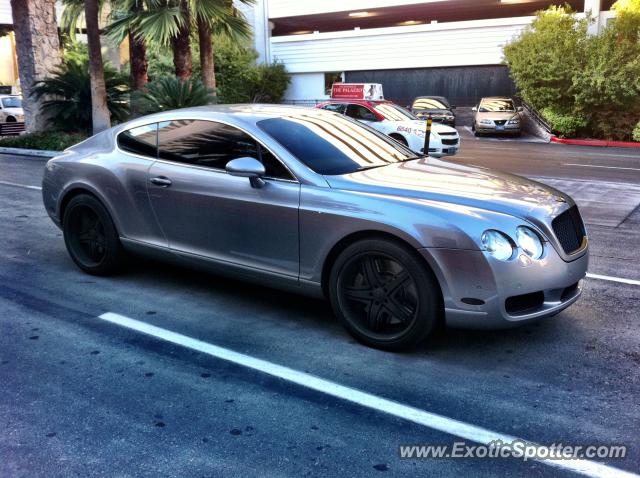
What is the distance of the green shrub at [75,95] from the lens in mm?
17984

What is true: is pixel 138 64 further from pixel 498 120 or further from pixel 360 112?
pixel 498 120

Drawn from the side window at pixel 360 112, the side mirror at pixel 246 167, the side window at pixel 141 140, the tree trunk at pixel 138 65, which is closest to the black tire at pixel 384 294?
the side mirror at pixel 246 167

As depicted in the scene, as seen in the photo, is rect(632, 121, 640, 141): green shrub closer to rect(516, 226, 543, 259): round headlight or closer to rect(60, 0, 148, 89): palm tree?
rect(60, 0, 148, 89): palm tree

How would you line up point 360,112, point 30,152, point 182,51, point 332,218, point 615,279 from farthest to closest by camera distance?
1. point 182,51
2. point 30,152
3. point 360,112
4. point 615,279
5. point 332,218

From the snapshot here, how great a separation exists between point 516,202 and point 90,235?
381 centimetres

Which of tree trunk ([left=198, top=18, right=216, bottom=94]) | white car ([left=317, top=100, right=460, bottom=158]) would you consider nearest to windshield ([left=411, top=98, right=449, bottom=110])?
white car ([left=317, top=100, right=460, bottom=158])

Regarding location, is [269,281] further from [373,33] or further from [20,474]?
[373,33]

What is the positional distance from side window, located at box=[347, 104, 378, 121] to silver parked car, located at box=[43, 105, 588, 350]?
10719mm

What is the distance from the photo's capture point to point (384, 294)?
4.01 meters

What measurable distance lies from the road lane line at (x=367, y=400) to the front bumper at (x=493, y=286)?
0.74 meters

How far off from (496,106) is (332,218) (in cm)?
2398

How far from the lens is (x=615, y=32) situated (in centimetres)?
2258

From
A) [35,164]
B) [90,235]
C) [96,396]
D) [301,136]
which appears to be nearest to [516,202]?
[301,136]

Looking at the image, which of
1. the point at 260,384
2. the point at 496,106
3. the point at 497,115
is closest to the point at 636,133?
the point at 497,115
